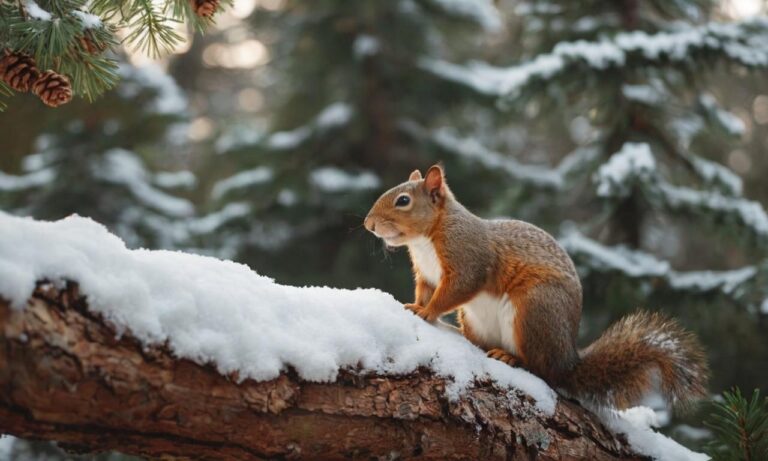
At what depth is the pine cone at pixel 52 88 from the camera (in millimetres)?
1759

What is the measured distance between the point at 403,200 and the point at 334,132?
4.19 m

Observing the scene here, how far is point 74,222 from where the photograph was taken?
4.97 ft

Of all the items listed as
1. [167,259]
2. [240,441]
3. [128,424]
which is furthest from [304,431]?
[167,259]

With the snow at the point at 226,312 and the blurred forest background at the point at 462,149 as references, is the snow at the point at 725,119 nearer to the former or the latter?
the blurred forest background at the point at 462,149

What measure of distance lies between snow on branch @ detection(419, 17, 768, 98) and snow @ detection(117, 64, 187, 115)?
2.56 m

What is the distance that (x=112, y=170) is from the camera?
5.15 metres

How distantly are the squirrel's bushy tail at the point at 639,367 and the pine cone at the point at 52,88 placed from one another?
1720 millimetres

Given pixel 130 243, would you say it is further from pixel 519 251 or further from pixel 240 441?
pixel 240 441

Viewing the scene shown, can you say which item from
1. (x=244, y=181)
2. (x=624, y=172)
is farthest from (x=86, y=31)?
(x=244, y=181)

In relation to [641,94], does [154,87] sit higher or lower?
higher

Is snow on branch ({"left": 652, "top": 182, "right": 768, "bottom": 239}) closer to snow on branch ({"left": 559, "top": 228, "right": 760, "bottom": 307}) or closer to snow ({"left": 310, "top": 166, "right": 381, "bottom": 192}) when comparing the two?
snow on branch ({"left": 559, "top": 228, "right": 760, "bottom": 307})

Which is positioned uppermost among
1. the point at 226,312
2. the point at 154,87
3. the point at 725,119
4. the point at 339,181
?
the point at 154,87

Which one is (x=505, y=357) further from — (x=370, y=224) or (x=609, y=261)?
(x=609, y=261)

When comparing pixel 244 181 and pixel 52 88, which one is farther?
pixel 244 181
